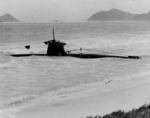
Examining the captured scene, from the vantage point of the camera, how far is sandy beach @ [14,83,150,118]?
12328mm

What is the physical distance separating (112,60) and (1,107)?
1923cm

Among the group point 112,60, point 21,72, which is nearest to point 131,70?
point 112,60

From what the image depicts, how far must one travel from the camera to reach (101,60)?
104 ft

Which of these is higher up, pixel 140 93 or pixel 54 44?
pixel 54 44

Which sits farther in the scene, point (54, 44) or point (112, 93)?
point (54, 44)

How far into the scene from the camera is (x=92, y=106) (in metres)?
13.4

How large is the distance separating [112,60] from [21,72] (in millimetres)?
11245

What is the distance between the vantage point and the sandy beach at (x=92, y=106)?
12.3m

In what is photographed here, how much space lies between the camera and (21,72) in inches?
934

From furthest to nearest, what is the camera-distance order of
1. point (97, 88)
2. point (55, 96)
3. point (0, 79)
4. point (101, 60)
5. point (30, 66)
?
point (101, 60)
point (30, 66)
point (0, 79)
point (97, 88)
point (55, 96)

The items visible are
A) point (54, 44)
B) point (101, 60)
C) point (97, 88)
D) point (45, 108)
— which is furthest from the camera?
point (54, 44)

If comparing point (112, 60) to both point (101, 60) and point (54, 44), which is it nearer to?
point (101, 60)

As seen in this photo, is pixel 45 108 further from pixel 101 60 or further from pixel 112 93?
pixel 101 60

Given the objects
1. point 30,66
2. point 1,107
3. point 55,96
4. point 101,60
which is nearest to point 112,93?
point 55,96
